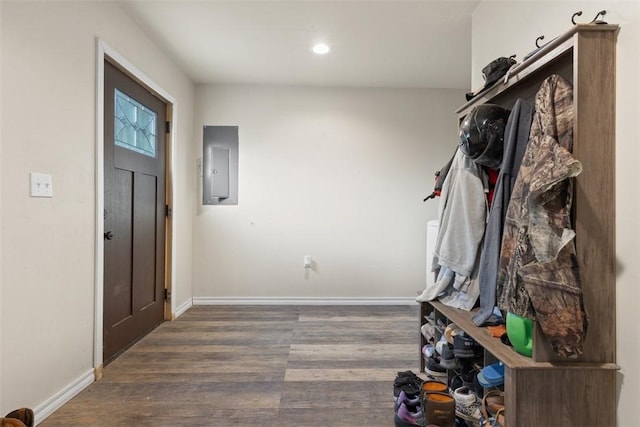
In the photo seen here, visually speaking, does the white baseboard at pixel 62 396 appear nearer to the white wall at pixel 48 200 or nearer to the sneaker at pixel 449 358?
Answer: the white wall at pixel 48 200

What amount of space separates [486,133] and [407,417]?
1344 millimetres

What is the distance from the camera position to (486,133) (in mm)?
1419

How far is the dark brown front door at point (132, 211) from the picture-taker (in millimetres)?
2154

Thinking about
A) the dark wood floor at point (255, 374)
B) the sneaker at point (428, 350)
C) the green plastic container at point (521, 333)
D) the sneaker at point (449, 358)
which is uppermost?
the green plastic container at point (521, 333)

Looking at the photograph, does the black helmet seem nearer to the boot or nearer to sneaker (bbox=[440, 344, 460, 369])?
sneaker (bbox=[440, 344, 460, 369])

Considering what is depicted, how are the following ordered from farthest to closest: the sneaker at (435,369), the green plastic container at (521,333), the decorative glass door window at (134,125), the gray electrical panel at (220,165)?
the gray electrical panel at (220,165)
the decorative glass door window at (134,125)
the sneaker at (435,369)
the green plastic container at (521,333)

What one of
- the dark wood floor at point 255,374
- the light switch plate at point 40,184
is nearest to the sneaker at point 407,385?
the dark wood floor at point 255,374

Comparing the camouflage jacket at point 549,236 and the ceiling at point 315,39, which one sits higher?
the ceiling at point 315,39

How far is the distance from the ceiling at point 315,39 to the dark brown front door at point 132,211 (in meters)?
0.56

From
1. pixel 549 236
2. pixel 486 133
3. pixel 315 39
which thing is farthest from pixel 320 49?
pixel 549 236

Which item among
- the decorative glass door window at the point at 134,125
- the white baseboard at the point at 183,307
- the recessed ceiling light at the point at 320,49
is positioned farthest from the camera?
the white baseboard at the point at 183,307

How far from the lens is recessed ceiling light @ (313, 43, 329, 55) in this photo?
2631mm

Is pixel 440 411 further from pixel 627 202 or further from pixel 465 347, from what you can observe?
pixel 627 202

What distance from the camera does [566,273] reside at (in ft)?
3.20
